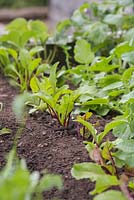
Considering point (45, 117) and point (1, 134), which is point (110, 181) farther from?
point (45, 117)

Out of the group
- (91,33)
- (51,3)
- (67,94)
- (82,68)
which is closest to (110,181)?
(67,94)

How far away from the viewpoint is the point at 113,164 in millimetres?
1186

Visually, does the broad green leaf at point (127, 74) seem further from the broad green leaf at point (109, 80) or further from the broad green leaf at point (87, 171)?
the broad green leaf at point (87, 171)

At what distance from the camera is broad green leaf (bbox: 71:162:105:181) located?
1.11 meters

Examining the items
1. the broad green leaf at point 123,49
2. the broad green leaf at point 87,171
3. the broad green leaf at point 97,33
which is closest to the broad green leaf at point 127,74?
the broad green leaf at point 123,49

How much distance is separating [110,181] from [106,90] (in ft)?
1.92

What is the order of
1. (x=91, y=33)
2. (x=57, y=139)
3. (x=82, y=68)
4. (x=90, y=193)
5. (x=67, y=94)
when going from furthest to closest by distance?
1. (x=91, y=33)
2. (x=82, y=68)
3. (x=67, y=94)
4. (x=57, y=139)
5. (x=90, y=193)

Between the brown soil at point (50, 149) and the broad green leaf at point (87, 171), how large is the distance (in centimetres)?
3

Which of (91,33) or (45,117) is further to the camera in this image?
(91,33)

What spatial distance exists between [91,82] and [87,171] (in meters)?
0.58

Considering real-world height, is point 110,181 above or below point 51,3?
above

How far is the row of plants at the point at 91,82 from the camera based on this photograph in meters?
1.18

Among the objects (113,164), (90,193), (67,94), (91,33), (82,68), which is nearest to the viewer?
(90,193)

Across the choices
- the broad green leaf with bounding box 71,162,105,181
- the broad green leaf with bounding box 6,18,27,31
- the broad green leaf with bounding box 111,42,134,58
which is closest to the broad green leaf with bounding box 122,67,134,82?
the broad green leaf with bounding box 111,42,134,58
